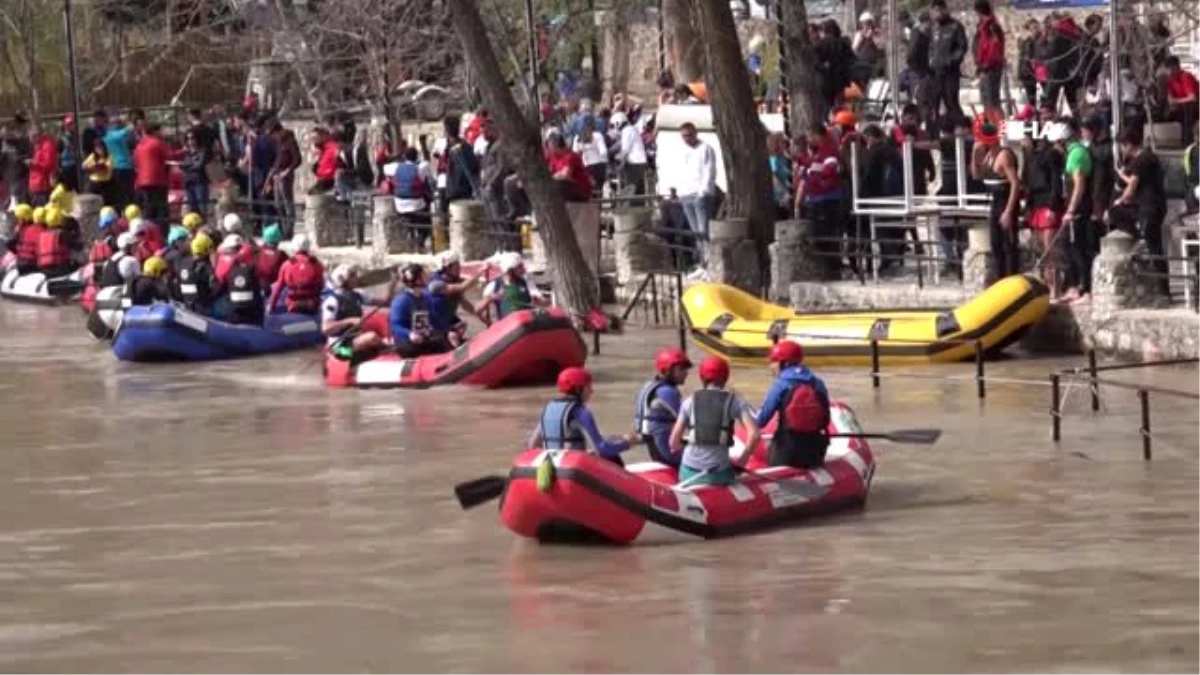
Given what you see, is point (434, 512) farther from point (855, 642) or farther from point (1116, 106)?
point (1116, 106)

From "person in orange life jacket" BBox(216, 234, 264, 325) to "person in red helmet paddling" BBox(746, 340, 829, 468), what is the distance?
49.6 ft

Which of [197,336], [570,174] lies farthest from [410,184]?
[197,336]

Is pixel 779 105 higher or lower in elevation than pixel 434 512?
higher

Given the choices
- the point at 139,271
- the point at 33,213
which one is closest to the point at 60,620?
the point at 139,271

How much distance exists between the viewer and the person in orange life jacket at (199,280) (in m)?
36.8

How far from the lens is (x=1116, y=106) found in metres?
31.9

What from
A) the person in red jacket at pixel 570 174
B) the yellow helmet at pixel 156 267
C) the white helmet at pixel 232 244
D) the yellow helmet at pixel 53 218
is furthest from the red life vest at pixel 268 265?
the yellow helmet at pixel 53 218

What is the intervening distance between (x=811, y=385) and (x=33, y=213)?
2750cm

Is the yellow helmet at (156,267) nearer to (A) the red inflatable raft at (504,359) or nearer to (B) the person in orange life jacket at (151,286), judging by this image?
(B) the person in orange life jacket at (151,286)

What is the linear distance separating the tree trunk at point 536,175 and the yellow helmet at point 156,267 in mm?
4409

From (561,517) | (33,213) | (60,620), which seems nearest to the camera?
(60,620)

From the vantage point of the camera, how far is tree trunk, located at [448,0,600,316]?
116 feet

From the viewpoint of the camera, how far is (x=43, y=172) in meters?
50.8

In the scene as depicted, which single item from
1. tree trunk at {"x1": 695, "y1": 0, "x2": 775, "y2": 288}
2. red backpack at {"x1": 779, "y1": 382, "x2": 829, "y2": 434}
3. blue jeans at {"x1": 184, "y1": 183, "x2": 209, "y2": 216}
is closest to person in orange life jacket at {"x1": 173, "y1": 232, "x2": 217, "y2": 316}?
tree trunk at {"x1": 695, "y1": 0, "x2": 775, "y2": 288}
